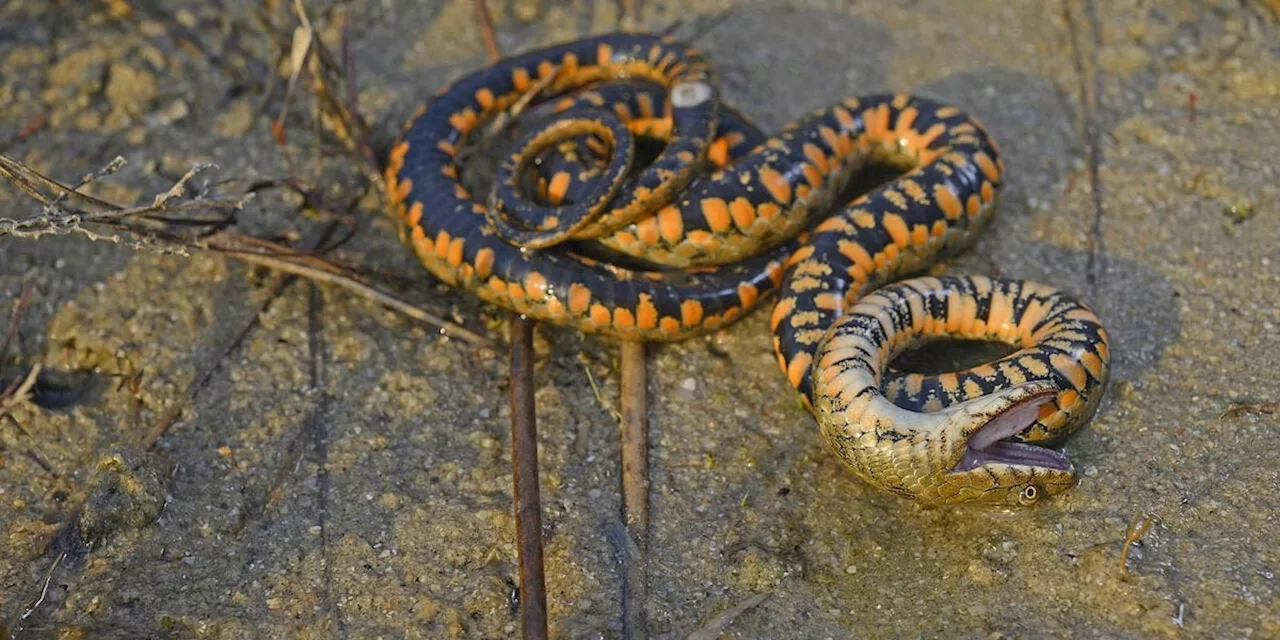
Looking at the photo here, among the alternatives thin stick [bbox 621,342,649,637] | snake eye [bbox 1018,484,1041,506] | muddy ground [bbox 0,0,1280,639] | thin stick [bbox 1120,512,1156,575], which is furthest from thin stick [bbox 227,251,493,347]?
thin stick [bbox 1120,512,1156,575]

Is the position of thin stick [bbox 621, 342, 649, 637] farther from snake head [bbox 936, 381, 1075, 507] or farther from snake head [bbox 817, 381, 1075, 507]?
snake head [bbox 936, 381, 1075, 507]

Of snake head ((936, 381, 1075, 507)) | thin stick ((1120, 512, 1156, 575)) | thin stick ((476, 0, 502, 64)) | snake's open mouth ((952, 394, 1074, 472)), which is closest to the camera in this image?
thin stick ((1120, 512, 1156, 575))

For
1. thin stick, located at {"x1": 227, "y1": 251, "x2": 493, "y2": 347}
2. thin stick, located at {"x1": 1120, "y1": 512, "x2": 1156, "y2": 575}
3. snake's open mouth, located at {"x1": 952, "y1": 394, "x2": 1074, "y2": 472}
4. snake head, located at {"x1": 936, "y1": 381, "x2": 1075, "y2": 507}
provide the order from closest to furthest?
thin stick, located at {"x1": 1120, "y1": 512, "x2": 1156, "y2": 575}
snake head, located at {"x1": 936, "y1": 381, "x2": 1075, "y2": 507}
snake's open mouth, located at {"x1": 952, "y1": 394, "x2": 1074, "y2": 472}
thin stick, located at {"x1": 227, "y1": 251, "x2": 493, "y2": 347}

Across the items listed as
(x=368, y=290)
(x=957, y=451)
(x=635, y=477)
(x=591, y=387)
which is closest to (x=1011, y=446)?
(x=957, y=451)

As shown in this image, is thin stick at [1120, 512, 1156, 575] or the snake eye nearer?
thin stick at [1120, 512, 1156, 575]

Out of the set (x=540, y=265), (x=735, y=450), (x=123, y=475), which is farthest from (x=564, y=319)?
(x=123, y=475)

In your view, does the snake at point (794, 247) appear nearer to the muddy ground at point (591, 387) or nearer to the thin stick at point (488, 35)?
the muddy ground at point (591, 387)

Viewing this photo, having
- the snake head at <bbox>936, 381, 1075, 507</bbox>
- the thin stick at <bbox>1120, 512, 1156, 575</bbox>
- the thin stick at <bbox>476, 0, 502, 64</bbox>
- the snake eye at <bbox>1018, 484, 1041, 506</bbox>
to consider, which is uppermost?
the thin stick at <bbox>476, 0, 502, 64</bbox>

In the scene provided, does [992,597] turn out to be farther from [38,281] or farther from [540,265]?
[38,281]
